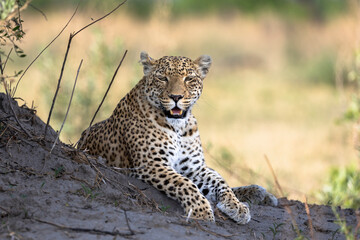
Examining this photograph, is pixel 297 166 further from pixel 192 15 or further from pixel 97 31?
pixel 192 15

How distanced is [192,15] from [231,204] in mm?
31887

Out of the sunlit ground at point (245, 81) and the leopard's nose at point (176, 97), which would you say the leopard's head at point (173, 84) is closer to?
the leopard's nose at point (176, 97)

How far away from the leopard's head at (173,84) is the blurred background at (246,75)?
1.04 ft

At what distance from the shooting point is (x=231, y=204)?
6918 millimetres

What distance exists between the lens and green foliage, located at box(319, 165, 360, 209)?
29.2 feet

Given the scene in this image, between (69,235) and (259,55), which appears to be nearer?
(69,235)

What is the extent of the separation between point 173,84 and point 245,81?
2008 centimetres

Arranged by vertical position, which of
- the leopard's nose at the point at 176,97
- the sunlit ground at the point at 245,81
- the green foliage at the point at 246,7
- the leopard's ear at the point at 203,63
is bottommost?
the leopard's nose at the point at 176,97

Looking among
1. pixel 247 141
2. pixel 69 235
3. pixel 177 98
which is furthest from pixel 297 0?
pixel 69 235

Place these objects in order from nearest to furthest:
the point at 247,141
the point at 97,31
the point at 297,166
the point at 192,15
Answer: the point at 97,31 → the point at 297,166 → the point at 247,141 → the point at 192,15

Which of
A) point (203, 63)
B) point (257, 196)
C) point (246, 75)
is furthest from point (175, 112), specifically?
point (246, 75)

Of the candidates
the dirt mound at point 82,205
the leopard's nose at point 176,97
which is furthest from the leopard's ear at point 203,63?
the dirt mound at point 82,205

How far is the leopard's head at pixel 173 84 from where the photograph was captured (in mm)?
7398

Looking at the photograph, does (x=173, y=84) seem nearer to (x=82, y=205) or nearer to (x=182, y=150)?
(x=182, y=150)
